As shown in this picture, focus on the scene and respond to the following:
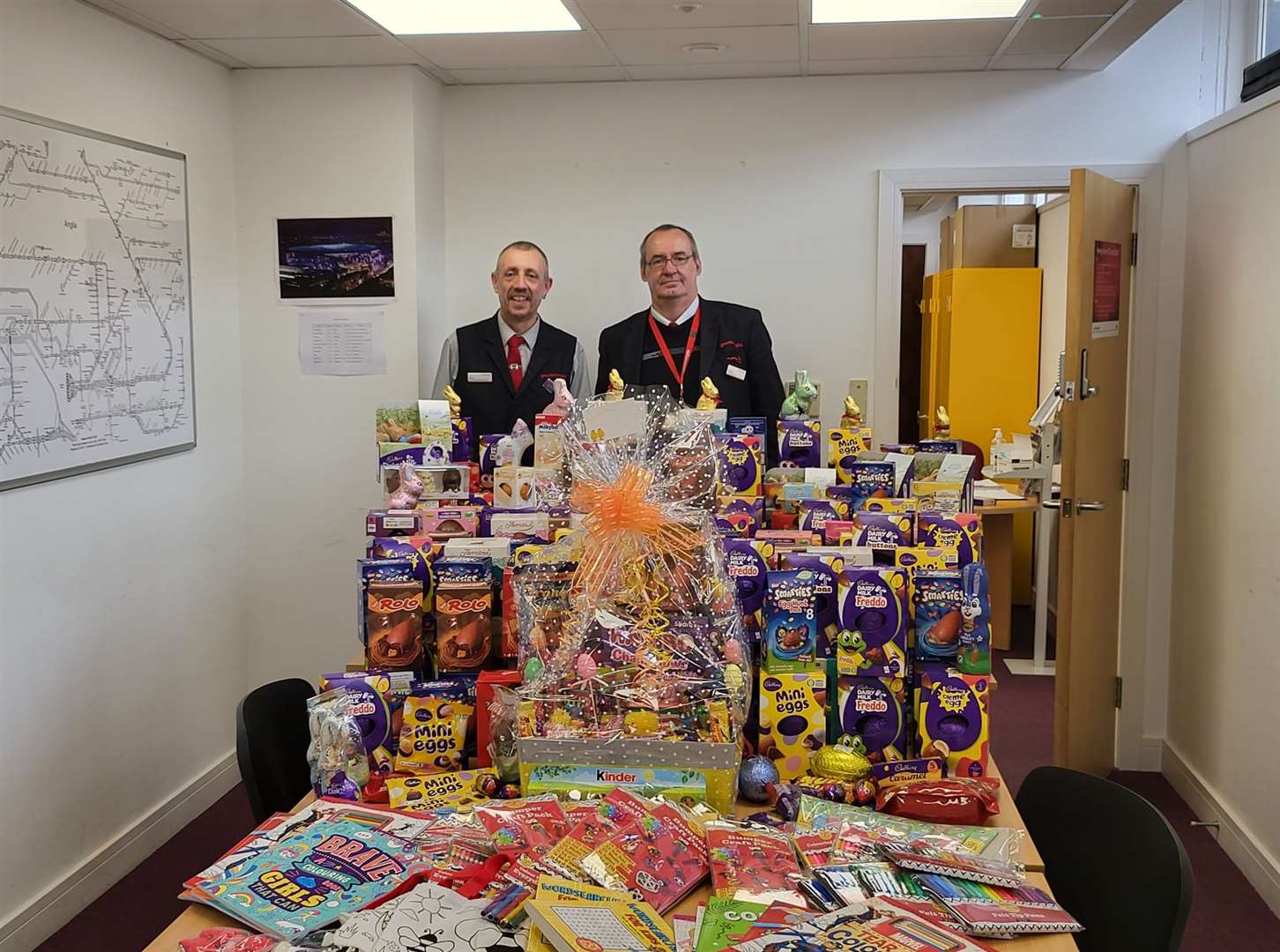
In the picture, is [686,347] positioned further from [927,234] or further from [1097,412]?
[927,234]

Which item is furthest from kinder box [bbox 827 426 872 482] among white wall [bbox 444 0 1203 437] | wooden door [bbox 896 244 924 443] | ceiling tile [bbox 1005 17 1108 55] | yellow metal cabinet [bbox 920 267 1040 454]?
wooden door [bbox 896 244 924 443]

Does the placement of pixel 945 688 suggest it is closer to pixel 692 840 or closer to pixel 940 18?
pixel 692 840

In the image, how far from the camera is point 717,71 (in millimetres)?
4633

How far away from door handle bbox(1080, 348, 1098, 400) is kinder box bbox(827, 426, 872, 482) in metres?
1.43

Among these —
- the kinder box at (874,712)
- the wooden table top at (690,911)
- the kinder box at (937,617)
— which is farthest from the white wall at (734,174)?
the wooden table top at (690,911)

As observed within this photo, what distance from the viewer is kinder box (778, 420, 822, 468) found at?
2.95m

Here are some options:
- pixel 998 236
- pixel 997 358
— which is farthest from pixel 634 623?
pixel 998 236

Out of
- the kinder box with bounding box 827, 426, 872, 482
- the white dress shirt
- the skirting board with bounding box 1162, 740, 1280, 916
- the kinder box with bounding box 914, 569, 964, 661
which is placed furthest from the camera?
the white dress shirt

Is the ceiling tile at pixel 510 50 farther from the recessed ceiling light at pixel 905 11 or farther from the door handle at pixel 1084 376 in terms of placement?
the door handle at pixel 1084 376

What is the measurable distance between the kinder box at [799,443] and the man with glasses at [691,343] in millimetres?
1367

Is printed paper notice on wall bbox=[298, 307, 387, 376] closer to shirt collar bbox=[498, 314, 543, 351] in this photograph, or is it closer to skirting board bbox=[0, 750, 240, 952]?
shirt collar bbox=[498, 314, 543, 351]

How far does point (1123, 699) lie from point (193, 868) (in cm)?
349

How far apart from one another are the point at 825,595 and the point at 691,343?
2.33 metres

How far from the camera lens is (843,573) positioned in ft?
7.39
